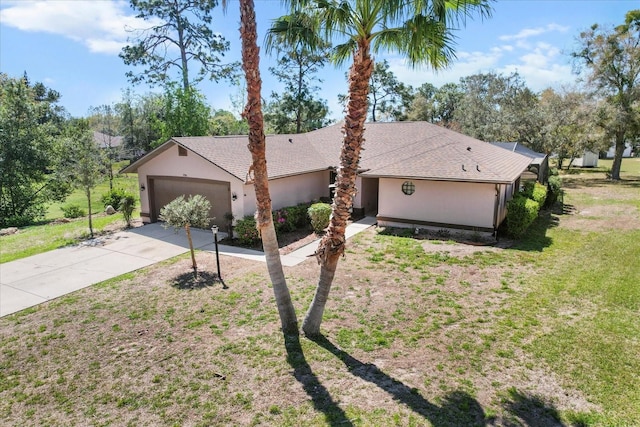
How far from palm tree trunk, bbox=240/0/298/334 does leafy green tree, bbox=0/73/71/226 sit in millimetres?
16782

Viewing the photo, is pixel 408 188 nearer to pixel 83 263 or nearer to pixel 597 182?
pixel 83 263

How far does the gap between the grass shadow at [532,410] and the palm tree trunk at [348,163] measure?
3.42 m

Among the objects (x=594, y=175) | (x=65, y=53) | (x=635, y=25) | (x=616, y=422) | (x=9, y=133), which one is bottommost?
(x=616, y=422)

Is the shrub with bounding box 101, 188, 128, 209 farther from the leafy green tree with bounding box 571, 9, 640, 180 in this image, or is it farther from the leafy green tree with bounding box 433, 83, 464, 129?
the leafy green tree with bounding box 433, 83, 464, 129

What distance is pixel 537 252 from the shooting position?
512 inches

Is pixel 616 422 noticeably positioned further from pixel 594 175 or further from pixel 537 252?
pixel 594 175

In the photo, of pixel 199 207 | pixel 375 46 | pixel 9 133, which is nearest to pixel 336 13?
pixel 375 46

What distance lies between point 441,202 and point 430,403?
1060 centimetres

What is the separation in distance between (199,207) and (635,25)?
116ft

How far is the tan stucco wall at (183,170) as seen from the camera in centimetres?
1509

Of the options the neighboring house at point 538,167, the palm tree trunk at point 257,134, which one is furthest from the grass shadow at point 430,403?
the neighboring house at point 538,167

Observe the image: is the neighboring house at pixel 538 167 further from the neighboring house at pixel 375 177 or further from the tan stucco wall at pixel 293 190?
the tan stucco wall at pixel 293 190

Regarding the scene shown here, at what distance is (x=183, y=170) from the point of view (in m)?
16.6

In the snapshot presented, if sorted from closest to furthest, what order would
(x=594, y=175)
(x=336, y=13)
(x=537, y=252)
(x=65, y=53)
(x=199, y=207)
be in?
1. (x=336, y=13)
2. (x=199, y=207)
3. (x=537, y=252)
4. (x=65, y=53)
5. (x=594, y=175)
